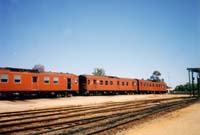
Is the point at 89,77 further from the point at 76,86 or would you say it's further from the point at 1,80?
the point at 1,80

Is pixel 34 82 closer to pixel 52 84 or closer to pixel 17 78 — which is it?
pixel 17 78

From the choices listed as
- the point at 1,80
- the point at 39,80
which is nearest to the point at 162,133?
the point at 1,80

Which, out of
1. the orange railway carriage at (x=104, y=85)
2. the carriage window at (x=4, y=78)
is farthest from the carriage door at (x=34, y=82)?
the orange railway carriage at (x=104, y=85)

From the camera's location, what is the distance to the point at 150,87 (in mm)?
61844

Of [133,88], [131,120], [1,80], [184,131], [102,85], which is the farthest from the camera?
[133,88]

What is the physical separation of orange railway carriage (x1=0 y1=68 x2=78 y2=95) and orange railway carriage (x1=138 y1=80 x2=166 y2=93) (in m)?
24.1

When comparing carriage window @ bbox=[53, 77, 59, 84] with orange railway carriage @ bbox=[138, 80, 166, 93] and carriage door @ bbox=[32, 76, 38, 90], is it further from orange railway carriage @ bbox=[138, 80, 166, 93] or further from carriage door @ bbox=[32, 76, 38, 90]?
orange railway carriage @ bbox=[138, 80, 166, 93]

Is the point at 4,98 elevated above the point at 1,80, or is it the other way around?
the point at 1,80

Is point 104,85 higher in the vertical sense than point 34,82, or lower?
lower

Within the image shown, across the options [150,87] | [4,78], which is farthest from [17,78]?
[150,87]

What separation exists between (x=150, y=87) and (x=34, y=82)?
37090mm

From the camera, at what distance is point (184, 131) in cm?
1040

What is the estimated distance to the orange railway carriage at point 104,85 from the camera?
131ft

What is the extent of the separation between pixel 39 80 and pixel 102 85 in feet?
46.9
